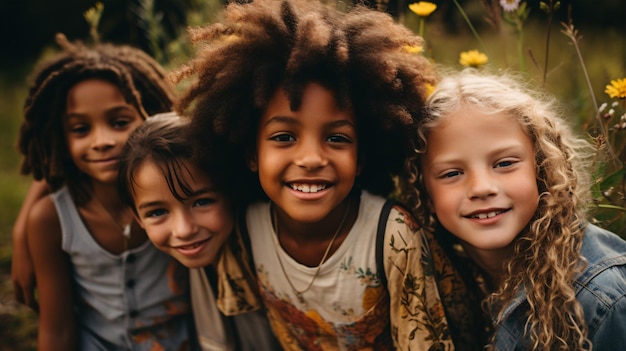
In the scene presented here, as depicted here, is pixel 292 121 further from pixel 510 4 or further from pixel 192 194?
pixel 510 4

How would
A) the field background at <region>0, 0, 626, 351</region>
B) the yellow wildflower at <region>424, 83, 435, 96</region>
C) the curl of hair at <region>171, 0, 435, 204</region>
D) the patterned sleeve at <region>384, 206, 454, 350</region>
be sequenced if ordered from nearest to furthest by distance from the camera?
the curl of hair at <region>171, 0, 435, 204</region> → the patterned sleeve at <region>384, 206, 454, 350</region> → the yellow wildflower at <region>424, 83, 435, 96</region> → the field background at <region>0, 0, 626, 351</region>

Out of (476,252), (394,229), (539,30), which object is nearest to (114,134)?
(394,229)

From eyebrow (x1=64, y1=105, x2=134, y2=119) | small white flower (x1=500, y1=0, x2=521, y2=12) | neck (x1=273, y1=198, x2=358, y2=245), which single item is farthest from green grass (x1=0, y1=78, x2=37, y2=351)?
small white flower (x1=500, y1=0, x2=521, y2=12)

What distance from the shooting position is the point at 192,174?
190 centimetres

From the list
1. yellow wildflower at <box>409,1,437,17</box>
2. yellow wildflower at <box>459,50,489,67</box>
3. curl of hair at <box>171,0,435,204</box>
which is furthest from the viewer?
yellow wildflower at <box>459,50,489,67</box>

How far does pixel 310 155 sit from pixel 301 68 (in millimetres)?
242

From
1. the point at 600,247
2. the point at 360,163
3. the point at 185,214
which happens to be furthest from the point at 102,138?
the point at 600,247

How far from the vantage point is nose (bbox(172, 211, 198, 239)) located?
74.5 inches

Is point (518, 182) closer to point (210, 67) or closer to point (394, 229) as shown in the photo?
point (394, 229)

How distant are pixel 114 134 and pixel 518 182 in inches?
54.9

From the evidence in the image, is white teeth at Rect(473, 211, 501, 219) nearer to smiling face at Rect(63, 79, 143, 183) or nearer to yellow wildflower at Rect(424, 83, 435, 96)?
yellow wildflower at Rect(424, 83, 435, 96)

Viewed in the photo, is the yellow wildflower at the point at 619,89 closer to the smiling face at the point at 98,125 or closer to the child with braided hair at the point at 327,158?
the child with braided hair at the point at 327,158

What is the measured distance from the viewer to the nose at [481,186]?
5.41ft

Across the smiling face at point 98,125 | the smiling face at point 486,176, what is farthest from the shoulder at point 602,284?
the smiling face at point 98,125
